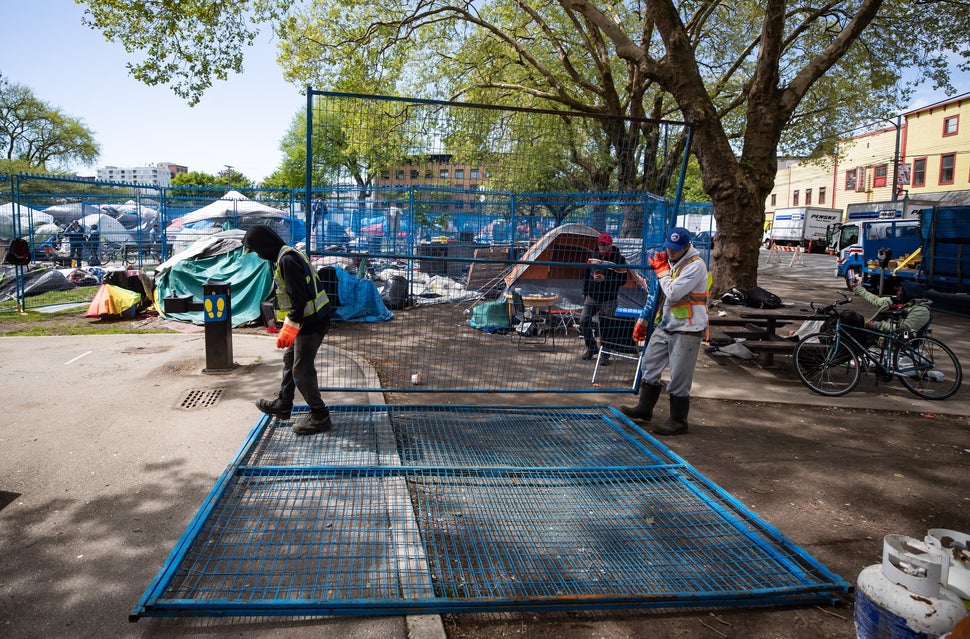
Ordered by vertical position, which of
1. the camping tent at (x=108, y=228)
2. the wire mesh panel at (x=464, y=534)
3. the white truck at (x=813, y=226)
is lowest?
the wire mesh panel at (x=464, y=534)

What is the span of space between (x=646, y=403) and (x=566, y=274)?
3758 mm

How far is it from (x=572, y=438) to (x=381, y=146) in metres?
4.26

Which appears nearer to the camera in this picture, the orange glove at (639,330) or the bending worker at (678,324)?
the bending worker at (678,324)

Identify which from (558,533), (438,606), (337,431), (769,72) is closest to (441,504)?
(558,533)

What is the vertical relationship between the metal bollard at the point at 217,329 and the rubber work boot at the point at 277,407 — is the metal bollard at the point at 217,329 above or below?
above

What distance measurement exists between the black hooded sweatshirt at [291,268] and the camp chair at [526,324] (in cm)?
460

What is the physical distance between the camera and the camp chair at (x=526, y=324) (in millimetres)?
→ 9469

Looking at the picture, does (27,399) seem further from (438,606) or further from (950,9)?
(950,9)

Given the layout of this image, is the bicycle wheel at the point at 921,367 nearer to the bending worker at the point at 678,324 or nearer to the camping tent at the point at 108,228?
the bending worker at the point at 678,324

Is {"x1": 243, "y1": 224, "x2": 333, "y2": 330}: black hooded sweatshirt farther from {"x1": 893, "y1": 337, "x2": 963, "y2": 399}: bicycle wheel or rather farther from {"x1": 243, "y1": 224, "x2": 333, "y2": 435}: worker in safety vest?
{"x1": 893, "y1": 337, "x2": 963, "y2": 399}: bicycle wheel

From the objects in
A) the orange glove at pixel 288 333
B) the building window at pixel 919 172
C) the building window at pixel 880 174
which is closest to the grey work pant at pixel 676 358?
the orange glove at pixel 288 333

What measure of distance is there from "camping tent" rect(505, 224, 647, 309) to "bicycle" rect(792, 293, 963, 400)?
2.45 m

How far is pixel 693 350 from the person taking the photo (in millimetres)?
5664

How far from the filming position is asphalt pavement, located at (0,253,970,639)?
2768mm
